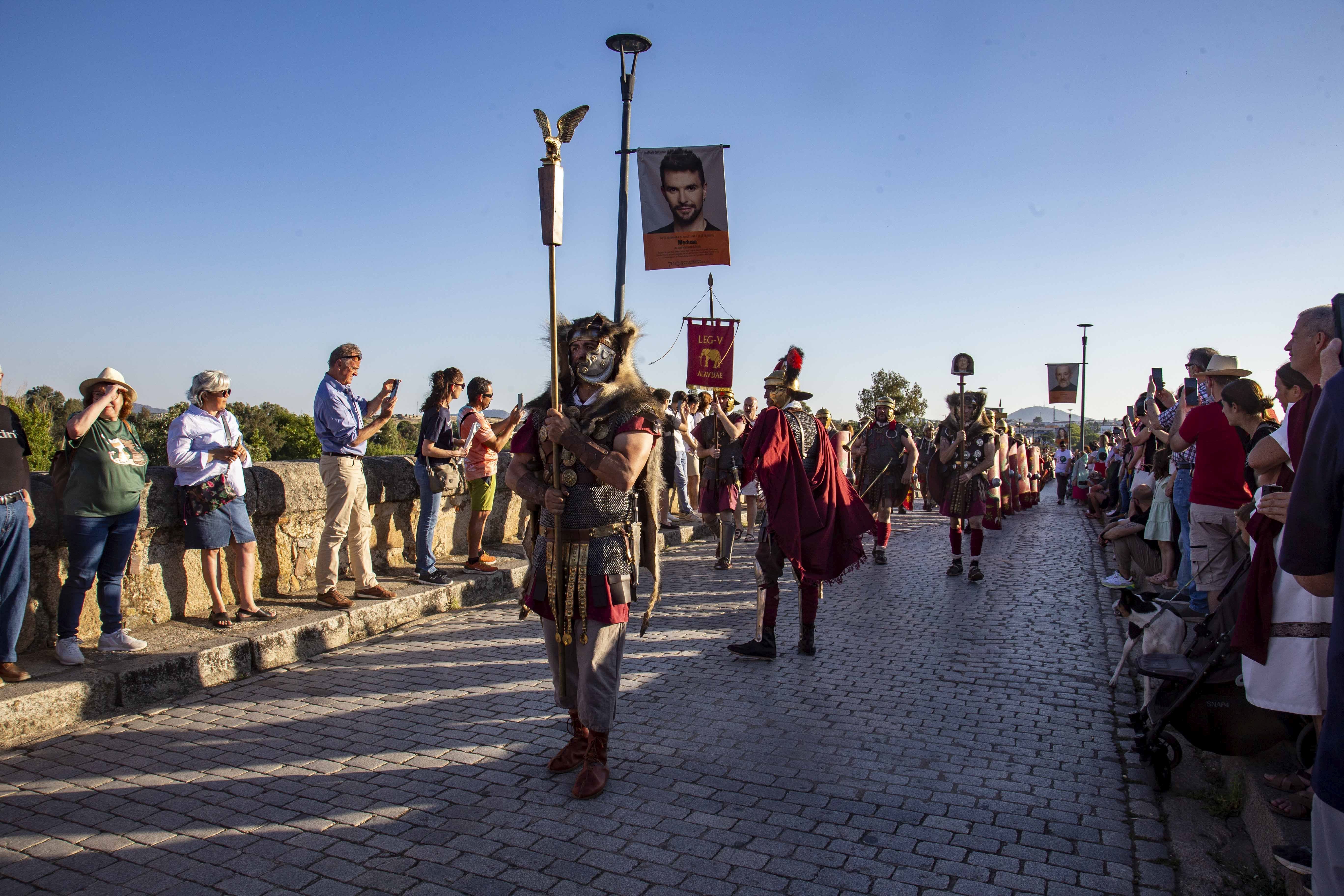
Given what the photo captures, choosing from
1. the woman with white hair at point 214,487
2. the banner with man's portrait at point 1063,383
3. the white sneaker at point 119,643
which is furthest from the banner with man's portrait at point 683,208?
the banner with man's portrait at point 1063,383

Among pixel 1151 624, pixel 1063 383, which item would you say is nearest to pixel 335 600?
pixel 1151 624

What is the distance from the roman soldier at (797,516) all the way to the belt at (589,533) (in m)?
2.28

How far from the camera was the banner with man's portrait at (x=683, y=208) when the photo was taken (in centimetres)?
1069

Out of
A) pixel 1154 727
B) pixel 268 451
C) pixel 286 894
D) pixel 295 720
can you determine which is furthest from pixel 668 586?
pixel 268 451

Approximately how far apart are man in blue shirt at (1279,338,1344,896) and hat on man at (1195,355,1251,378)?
3802mm

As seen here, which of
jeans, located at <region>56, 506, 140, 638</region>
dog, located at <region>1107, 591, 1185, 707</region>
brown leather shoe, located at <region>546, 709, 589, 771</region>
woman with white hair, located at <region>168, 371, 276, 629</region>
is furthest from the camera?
woman with white hair, located at <region>168, 371, 276, 629</region>

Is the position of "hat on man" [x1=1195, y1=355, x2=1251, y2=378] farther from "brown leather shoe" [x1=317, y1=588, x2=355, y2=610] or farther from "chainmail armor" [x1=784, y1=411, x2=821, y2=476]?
"brown leather shoe" [x1=317, y1=588, x2=355, y2=610]

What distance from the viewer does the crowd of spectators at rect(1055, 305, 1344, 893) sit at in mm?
2213

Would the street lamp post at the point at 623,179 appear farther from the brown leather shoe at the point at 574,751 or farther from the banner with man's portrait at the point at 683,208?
the brown leather shoe at the point at 574,751

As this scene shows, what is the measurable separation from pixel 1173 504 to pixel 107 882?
7975mm

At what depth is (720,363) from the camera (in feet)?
43.8

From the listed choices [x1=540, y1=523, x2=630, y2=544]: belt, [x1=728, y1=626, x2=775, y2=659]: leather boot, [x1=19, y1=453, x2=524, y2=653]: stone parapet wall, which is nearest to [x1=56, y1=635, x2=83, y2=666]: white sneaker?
[x1=19, y1=453, x2=524, y2=653]: stone parapet wall

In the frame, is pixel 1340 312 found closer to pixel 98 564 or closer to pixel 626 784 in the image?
pixel 626 784

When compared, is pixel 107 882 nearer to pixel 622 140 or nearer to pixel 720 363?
pixel 622 140
